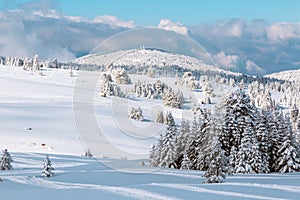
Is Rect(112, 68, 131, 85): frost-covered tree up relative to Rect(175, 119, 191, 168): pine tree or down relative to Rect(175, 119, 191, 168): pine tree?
up

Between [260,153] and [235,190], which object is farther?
[260,153]

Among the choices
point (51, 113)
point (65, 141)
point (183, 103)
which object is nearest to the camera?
point (65, 141)

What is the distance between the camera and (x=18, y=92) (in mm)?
128000

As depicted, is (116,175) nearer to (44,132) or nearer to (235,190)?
(235,190)

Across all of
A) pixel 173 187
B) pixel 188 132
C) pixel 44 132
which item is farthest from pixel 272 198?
pixel 44 132

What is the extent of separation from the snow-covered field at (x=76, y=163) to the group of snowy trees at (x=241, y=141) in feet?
11.0

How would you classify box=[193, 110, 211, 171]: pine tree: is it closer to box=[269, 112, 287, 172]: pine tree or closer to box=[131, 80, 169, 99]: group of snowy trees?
box=[269, 112, 287, 172]: pine tree

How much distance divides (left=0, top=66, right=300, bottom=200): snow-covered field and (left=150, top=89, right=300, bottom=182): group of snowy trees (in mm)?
3345

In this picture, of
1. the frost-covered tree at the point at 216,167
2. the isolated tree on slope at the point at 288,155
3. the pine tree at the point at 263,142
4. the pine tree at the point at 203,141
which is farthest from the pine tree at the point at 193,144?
the frost-covered tree at the point at 216,167

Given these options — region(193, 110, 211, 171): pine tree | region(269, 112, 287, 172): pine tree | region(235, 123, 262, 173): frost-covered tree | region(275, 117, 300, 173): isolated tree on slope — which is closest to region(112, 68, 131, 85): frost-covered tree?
region(193, 110, 211, 171): pine tree

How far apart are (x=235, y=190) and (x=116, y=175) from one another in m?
11.0

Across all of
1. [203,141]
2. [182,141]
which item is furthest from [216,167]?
[182,141]

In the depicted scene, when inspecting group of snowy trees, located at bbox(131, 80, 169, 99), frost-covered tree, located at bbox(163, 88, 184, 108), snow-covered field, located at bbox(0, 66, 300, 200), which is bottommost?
snow-covered field, located at bbox(0, 66, 300, 200)

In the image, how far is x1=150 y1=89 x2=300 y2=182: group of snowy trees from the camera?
98.7 ft
